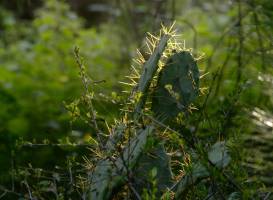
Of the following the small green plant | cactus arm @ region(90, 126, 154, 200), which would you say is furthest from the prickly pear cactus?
cactus arm @ region(90, 126, 154, 200)

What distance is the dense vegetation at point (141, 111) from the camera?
2795 mm

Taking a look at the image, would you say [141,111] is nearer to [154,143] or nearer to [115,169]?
[154,143]

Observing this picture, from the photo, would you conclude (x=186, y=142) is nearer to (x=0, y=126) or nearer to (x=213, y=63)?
(x=0, y=126)

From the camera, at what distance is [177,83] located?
3076 millimetres

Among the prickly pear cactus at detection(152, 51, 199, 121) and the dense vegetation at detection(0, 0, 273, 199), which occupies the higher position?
the prickly pear cactus at detection(152, 51, 199, 121)

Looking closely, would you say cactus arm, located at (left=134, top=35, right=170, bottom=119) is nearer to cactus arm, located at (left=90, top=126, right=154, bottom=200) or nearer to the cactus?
the cactus

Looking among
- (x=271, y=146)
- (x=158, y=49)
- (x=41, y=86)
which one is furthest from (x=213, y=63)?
(x=158, y=49)

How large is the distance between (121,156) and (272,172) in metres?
1.50

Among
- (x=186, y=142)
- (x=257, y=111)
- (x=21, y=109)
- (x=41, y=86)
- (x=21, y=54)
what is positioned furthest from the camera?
(x=21, y=54)

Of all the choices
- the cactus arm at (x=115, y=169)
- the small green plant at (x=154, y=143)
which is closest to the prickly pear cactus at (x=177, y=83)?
the small green plant at (x=154, y=143)

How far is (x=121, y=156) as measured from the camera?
2.67 m

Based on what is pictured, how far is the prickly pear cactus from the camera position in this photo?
3.04m

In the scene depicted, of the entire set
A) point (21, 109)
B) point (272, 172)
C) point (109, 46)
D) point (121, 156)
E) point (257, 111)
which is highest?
point (121, 156)

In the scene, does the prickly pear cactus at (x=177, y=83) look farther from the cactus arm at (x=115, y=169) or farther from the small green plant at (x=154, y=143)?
the cactus arm at (x=115, y=169)
